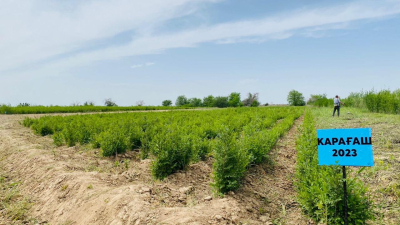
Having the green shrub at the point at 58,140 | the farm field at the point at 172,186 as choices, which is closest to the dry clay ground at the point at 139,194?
the farm field at the point at 172,186

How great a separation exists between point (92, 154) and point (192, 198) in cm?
491

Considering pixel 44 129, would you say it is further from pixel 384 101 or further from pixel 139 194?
pixel 384 101

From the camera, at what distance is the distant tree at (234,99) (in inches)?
3885

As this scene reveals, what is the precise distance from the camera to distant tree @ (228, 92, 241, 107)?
9869 cm

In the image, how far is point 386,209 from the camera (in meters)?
4.27

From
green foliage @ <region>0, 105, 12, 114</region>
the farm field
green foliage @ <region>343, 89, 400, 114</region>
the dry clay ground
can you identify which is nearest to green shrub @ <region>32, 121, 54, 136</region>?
the farm field

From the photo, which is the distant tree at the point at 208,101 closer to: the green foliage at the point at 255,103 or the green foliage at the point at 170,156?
the green foliage at the point at 255,103

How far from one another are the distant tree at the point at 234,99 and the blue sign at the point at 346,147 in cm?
9469

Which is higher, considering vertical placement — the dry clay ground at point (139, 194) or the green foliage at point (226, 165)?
the green foliage at point (226, 165)

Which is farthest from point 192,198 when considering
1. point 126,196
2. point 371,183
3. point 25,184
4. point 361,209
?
point 25,184

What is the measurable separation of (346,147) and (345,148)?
0.02m

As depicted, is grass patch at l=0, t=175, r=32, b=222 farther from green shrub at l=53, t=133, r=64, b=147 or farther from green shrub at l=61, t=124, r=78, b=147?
green shrub at l=53, t=133, r=64, b=147

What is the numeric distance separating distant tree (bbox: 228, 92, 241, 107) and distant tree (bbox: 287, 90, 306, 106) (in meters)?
18.0

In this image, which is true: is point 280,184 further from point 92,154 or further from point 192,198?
point 92,154
